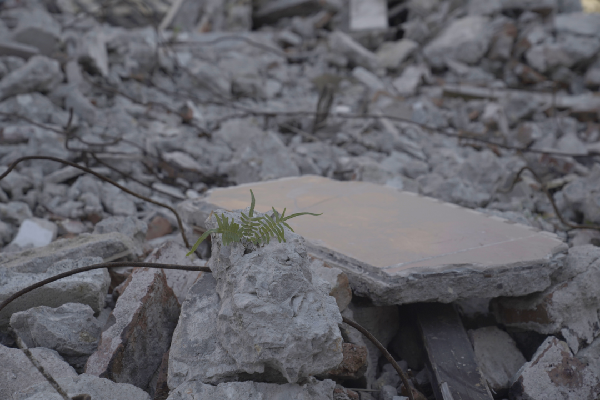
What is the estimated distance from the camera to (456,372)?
5.28 feet

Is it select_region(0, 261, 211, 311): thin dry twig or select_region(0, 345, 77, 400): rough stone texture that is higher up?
select_region(0, 261, 211, 311): thin dry twig

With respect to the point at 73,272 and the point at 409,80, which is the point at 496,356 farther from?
the point at 409,80

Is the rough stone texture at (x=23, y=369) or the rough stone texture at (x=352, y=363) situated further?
the rough stone texture at (x=352, y=363)

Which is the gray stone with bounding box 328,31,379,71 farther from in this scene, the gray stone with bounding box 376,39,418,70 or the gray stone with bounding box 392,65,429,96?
the gray stone with bounding box 392,65,429,96

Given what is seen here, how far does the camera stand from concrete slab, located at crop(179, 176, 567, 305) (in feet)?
5.52

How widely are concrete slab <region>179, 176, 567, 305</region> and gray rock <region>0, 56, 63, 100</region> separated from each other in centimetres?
256

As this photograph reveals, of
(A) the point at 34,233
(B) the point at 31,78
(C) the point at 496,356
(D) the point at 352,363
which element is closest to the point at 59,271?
(A) the point at 34,233

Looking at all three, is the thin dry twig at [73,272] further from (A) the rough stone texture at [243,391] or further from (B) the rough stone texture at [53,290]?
(A) the rough stone texture at [243,391]

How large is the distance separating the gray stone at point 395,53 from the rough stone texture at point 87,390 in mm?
7013

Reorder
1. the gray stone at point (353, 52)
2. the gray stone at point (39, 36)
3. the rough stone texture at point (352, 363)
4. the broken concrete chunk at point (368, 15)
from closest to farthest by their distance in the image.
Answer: the rough stone texture at point (352, 363) → the gray stone at point (39, 36) → the gray stone at point (353, 52) → the broken concrete chunk at point (368, 15)

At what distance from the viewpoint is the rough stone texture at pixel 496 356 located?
5.67 feet

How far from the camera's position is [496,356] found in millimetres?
1823

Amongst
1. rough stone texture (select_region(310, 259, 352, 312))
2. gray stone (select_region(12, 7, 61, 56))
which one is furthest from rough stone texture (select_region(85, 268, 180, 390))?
gray stone (select_region(12, 7, 61, 56))

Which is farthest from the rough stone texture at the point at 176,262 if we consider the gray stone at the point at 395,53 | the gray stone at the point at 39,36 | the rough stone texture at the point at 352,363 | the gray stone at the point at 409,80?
the gray stone at the point at 395,53
